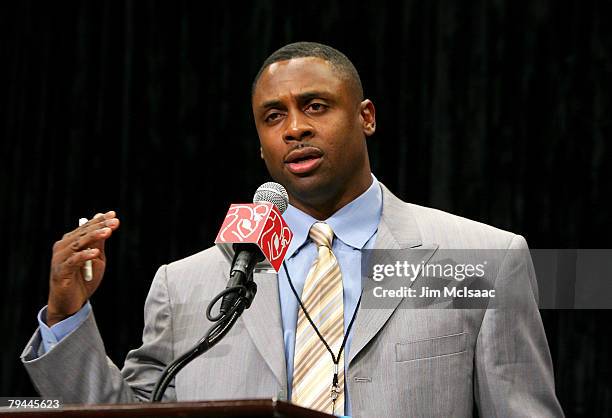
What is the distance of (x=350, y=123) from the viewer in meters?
2.25

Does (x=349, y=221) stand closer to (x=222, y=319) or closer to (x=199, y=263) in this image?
(x=199, y=263)

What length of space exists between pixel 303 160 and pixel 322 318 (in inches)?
14.0

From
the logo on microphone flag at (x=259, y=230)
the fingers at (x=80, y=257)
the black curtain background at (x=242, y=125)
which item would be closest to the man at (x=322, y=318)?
the fingers at (x=80, y=257)

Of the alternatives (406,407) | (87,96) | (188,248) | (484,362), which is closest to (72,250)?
(406,407)

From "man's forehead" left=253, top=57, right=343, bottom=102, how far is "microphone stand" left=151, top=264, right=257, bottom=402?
30.6 inches

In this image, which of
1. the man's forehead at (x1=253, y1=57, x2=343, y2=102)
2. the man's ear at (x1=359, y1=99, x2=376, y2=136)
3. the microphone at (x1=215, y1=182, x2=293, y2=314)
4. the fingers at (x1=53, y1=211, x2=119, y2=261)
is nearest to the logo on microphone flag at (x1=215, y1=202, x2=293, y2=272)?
the microphone at (x1=215, y1=182, x2=293, y2=314)

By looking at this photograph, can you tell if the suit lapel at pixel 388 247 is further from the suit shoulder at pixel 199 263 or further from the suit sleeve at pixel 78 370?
the suit sleeve at pixel 78 370

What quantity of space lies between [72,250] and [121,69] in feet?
4.58

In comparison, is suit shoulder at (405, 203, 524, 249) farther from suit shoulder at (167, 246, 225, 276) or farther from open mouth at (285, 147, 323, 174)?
suit shoulder at (167, 246, 225, 276)

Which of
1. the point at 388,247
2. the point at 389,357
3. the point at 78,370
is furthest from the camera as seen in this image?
the point at 388,247

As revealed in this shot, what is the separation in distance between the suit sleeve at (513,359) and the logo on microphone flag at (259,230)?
55cm

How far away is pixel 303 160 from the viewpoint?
2180 millimetres

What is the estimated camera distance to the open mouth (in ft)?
7.11

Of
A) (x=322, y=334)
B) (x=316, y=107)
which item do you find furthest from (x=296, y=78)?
(x=322, y=334)
